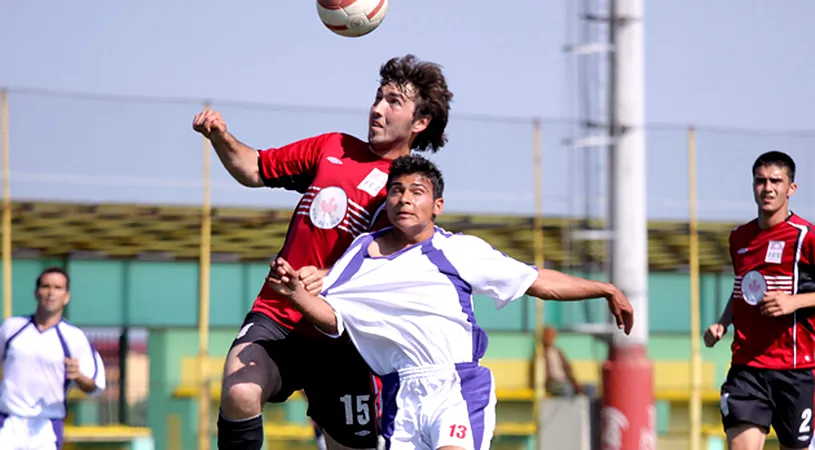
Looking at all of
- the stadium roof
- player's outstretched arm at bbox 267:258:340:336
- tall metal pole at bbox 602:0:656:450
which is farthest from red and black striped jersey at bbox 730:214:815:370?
the stadium roof

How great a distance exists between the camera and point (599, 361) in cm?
973

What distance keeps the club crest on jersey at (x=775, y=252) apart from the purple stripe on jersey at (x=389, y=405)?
2785 millimetres

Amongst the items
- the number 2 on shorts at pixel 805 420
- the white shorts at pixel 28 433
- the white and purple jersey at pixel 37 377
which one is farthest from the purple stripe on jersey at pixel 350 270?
the white shorts at pixel 28 433

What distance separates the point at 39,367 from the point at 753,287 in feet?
15.0

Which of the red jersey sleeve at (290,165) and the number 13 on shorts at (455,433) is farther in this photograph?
the red jersey sleeve at (290,165)

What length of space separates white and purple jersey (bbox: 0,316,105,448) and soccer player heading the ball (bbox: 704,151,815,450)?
13.3ft

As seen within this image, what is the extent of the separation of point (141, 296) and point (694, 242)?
18.7 ft

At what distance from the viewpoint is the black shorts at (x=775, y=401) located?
24.2 feet

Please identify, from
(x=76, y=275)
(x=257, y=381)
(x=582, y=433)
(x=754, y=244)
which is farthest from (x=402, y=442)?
(x=76, y=275)

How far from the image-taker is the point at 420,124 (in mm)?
5906

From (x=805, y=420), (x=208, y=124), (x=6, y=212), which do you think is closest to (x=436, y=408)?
(x=208, y=124)

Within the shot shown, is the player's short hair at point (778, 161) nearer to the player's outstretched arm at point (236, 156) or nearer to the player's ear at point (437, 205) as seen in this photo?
the player's ear at point (437, 205)

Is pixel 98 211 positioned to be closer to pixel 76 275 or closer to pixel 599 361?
pixel 76 275

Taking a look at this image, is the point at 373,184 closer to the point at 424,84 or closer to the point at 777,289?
the point at 424,84
